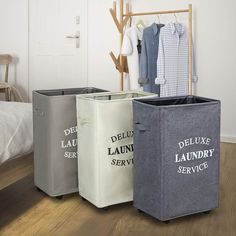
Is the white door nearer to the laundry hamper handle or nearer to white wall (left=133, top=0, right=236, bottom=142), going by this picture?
white wall (left=133, top=0, right=236, bottom=142)

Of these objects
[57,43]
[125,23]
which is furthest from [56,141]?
[57,43]

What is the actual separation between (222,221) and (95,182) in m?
0.68

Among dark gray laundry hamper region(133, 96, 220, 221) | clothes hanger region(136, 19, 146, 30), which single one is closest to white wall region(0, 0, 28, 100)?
clothes hanger region(136, 19, 146, 30)

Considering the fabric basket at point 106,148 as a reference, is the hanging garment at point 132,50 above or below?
above

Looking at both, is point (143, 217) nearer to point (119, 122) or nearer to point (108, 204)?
point (108, 204)

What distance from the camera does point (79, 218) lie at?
87.6 inches

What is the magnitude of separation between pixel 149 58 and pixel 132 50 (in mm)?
208

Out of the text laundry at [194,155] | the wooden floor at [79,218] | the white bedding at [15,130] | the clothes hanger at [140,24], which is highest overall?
the clothes hanger at [140,24]

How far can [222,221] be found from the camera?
2176mm

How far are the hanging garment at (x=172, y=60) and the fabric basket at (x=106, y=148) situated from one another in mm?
1542

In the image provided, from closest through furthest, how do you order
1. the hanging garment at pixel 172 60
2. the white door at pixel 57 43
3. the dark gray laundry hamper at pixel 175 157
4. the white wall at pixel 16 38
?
1. the dark gray laundry hamper at pixel 175 157
2. the hanging garment at pixel 172 60
3. the white door at pixel 57 43
4. the white wall at pixel 16 38

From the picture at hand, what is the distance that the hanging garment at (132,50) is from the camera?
3.94m

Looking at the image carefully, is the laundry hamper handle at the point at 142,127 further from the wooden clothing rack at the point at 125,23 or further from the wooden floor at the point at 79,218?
the wooden clothing rack at the point at 125,23

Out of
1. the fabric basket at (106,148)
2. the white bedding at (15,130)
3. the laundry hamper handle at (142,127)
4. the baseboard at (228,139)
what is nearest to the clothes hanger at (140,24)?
the baseboard at (228,139)
